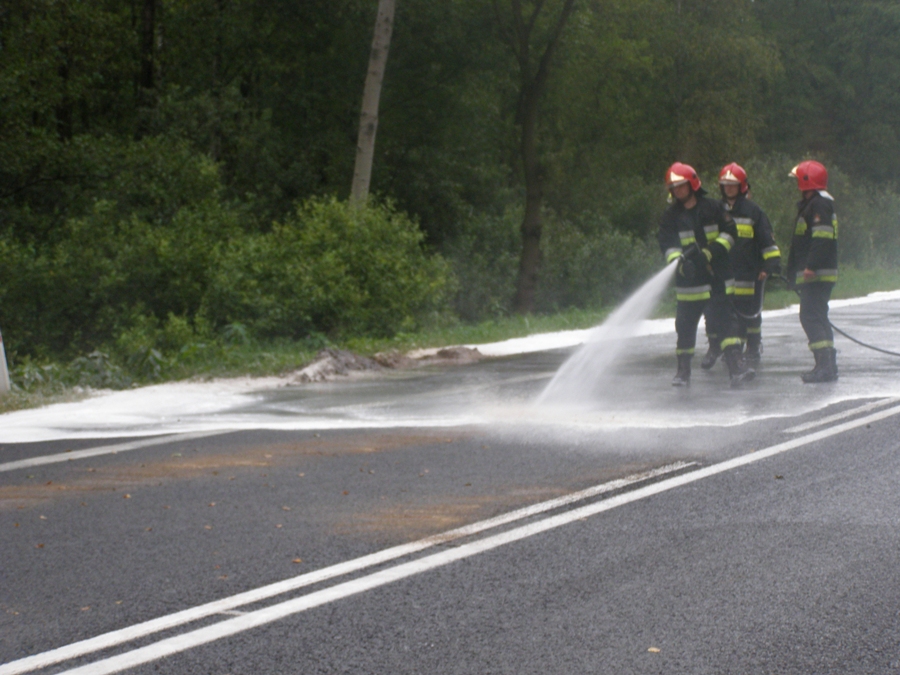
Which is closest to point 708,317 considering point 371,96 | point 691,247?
point 691,247

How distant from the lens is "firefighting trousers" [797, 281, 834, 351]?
430 inches

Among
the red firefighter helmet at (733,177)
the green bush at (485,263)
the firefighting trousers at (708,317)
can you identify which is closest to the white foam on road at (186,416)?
the firefighting trousers at (708,317)

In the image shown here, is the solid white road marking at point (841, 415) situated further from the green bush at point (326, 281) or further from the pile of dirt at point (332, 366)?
the green bush at point (326, 281)

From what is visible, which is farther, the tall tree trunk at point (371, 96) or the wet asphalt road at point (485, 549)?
the tall tree trunk at point (371, 96)

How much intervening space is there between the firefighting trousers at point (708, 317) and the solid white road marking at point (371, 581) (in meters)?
3.47

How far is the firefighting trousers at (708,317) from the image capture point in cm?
1077

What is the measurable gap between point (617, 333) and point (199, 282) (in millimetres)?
6617

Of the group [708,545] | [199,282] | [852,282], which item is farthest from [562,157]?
[708,545]

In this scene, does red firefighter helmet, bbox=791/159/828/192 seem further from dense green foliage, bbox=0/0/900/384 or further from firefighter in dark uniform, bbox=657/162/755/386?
dense green foliage, bbox=0/0/900/384

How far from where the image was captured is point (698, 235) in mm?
10805

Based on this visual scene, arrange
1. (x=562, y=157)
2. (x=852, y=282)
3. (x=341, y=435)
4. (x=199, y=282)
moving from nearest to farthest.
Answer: (x=341, y=435) < (x=199, y=282) < (x=852, y=282) < (x=562, y=157)

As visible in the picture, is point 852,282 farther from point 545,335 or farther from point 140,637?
point 140,637

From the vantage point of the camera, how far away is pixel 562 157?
43.8 metres

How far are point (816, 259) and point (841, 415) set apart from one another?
2357mm
